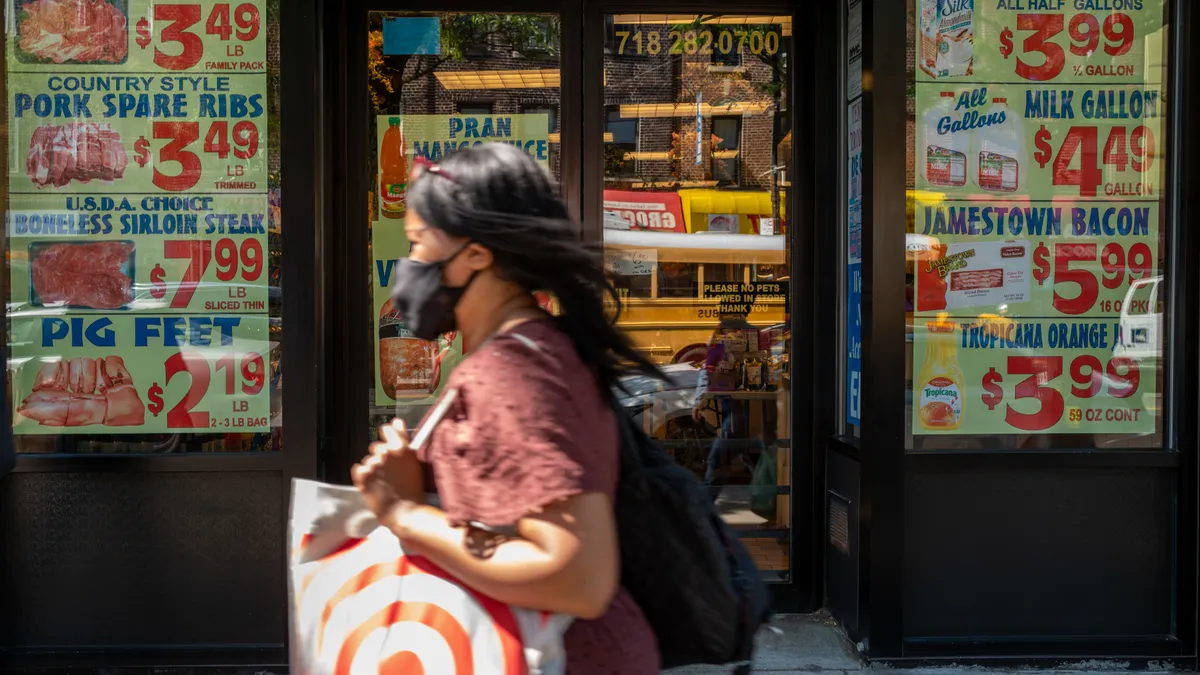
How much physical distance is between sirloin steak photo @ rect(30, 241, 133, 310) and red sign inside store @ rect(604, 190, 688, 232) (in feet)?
7.32

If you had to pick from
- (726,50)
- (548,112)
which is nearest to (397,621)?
(548,112)

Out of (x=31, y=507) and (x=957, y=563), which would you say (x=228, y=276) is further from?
(x=957, y=563)

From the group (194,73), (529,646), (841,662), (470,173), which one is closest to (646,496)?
(529,646)

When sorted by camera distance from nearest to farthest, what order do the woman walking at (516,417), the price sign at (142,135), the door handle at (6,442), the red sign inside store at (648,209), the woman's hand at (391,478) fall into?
the woman walking at (516,417) → the woman's hand at (391,478) → the door handle at (6,442) → the price sign at (142,135) → the red sign inside store at (648,209)

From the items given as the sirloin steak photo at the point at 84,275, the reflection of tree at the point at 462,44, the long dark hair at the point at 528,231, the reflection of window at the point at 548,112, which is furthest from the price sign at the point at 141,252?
the long dark hair at the point at 528,231

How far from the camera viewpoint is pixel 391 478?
1.53 metres

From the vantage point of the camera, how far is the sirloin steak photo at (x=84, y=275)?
4496 millimetres

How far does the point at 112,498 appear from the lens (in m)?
4.46

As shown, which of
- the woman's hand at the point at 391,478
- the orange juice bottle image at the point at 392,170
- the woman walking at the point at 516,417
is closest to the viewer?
the woman walking at the point at 516,417

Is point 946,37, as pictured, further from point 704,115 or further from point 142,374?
point 142,374

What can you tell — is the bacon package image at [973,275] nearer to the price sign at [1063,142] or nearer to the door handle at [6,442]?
the price sign at [1063,142]

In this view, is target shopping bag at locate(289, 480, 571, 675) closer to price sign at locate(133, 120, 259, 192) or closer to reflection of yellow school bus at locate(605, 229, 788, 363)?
price sign at locate(133, 120, 259, 192)

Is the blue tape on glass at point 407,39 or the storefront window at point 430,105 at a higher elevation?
the blue tape on glass at point 407,39

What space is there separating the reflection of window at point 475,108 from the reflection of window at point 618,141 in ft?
1.90
